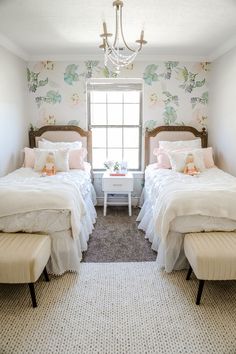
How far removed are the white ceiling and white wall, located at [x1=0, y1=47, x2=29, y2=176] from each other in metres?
0.26

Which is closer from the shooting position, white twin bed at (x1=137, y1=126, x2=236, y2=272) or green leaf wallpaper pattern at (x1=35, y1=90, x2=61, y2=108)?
white twin bed at (x1=137, y1=126, x2=236, y2=272)

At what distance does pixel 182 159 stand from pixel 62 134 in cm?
188

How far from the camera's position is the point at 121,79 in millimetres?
4430

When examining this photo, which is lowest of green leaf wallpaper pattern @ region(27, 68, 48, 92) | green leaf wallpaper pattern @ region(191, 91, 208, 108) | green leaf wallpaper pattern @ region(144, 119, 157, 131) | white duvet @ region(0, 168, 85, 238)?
white duvet @ region(0, 168, 85, 238)

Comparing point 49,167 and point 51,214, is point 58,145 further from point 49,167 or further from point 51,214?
point 51,214

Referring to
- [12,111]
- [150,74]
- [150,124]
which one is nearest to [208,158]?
[150,124]

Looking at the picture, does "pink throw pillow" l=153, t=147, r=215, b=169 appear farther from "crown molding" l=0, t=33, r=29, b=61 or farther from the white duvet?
"crown molding" l=0, t=33, r=29, b=61

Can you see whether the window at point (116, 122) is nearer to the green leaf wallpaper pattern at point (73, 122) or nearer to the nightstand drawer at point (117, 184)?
the green leaf wallpaper pattern at point (73, 122)

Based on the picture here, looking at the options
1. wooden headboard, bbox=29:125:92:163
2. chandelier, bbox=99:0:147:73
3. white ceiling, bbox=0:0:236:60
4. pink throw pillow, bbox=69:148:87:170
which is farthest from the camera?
wooden headboard, bbox=29:125:92:163

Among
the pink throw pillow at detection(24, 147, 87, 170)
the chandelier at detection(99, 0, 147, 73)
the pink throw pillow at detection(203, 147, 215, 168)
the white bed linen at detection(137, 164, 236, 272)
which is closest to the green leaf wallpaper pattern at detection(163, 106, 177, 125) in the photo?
the pink throw pillow at detection(203, 147, 215, 168)

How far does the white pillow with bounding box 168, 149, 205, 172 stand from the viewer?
3741 millimetres

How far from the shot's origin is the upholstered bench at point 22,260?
2.07m

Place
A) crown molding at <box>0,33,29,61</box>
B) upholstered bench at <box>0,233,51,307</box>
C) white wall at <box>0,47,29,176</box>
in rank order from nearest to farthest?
upholstered bench at <box>0,233,51,307</box> < crown molding at <box>0,33,29,61</box> < white wall at <box>0,47,29,176</box>

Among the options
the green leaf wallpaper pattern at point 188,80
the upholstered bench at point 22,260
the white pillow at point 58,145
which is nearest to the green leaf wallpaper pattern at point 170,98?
the green leaf wallpaper pattern at point 188,80
